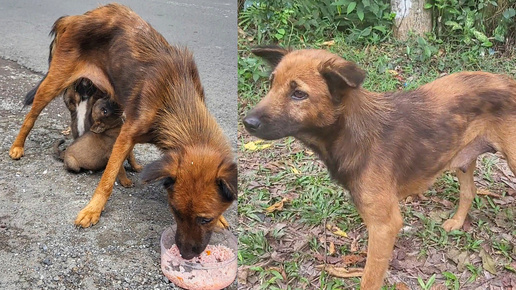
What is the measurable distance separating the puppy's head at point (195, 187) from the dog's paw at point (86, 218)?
326 millimetres

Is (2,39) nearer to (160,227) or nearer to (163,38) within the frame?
(163,38)

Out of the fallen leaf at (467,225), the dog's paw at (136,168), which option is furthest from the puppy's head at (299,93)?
the dog's paw at (136,168)

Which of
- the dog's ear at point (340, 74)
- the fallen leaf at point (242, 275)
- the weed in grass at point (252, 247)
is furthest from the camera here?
the weed in grass at point (252, 247)

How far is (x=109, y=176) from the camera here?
2.64 metres

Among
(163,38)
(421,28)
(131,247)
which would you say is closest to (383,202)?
(421,28)

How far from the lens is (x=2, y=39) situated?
7.86 feet

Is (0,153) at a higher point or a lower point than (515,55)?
lower

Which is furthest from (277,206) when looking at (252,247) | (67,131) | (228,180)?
(67,131)

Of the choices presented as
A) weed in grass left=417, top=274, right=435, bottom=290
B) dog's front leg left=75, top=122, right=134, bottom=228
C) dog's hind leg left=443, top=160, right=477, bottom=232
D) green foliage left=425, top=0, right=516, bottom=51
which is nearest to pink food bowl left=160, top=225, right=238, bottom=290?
dog's front leg left=75, top=122, right=134, bottom=228

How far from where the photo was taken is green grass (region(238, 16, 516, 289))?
6.66 ft

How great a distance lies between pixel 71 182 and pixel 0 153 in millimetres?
339

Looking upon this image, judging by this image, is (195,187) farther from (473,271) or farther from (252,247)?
(473,271)

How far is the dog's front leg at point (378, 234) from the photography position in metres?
2.05

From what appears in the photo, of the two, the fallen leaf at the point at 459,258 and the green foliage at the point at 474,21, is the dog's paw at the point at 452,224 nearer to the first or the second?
the fallen leaf at the point at 459,258
